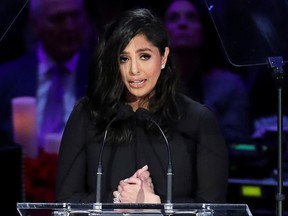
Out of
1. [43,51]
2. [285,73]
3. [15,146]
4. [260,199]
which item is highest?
[43,51]

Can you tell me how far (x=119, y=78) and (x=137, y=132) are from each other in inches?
8.0

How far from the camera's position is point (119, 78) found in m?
2.84

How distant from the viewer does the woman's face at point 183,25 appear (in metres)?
4.89

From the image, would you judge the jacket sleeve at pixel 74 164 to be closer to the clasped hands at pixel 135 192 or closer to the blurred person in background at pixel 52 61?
the clasped hands at pixel 135 192

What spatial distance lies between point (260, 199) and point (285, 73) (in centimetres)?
164

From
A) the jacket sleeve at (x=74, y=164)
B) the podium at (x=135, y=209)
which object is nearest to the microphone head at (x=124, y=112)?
the jacket sleeve at (x=74, y=164)

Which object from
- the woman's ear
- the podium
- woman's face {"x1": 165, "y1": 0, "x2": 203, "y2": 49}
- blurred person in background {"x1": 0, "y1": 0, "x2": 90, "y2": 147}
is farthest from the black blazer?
the podium

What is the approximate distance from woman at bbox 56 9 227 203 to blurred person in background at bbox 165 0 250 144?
1946 millimetres

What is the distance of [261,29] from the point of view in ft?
8.88

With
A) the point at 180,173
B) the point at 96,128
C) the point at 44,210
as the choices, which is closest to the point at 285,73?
the point at 180,173

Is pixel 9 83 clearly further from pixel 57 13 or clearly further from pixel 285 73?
pixel 285 73

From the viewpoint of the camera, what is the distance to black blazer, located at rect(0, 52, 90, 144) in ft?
15.9

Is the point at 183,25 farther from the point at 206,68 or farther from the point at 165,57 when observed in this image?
the point at 165,57

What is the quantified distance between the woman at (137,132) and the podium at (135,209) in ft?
1.53
